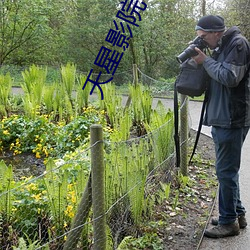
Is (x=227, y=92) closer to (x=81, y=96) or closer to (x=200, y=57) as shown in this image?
(x=200, y=57)

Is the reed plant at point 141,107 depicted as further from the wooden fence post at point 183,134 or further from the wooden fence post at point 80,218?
the wooden fence post at point 80,218

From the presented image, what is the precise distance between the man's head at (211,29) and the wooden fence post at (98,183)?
4.19 feet

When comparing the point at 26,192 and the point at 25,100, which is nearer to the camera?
the point at 26,192

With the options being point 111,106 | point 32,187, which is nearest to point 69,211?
point 32,187

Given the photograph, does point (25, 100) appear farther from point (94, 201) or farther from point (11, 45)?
point (11, 45)

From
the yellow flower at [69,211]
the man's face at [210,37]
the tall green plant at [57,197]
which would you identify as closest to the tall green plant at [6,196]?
the tall green plant at [57,197]

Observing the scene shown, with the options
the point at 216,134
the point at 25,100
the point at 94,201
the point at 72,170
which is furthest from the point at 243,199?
the point at 25,100

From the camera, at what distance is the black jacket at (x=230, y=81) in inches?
113

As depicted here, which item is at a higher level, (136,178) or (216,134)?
(216,134)

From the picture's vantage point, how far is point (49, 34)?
16.7 meters

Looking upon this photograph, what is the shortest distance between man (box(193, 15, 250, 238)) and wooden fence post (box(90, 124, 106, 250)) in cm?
111

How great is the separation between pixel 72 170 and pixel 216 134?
50.9 inches

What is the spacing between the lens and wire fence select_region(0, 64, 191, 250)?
252 cm

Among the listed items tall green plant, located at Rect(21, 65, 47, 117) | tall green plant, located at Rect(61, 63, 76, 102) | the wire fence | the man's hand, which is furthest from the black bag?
tall green plant, located at Rect(61, 63, 76, 102)
